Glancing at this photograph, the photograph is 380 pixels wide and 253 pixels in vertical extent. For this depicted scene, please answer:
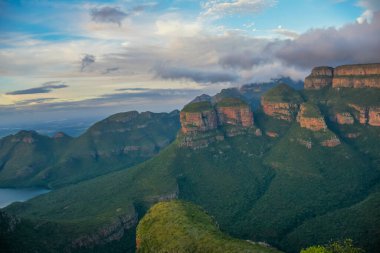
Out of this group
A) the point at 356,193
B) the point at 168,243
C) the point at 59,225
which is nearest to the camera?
the point at 168,243

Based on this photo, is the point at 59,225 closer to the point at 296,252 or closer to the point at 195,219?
the point at 195,219

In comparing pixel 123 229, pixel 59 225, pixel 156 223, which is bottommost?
pixel 123 229

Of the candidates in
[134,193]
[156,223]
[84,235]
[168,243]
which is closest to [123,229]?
[84,235]

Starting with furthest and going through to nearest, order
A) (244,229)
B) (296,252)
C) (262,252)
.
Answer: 1. (244,229)
2. (296,252)
3. (262,252)

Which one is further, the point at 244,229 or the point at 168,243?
the point at 244,229

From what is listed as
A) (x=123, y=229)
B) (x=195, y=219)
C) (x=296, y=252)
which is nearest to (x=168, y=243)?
(x=195, y=219)

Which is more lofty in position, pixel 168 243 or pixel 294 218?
pixel 168 243
